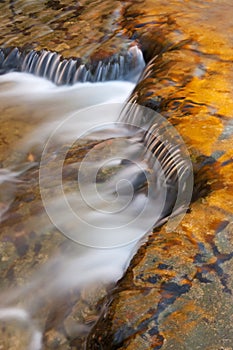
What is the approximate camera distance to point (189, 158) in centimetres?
402

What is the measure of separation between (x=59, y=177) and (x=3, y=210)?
0.55m

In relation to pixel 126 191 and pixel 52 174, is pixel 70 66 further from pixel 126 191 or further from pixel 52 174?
pixel 126 191

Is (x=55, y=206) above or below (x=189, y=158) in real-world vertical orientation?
below

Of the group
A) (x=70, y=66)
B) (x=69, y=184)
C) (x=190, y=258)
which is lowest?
(x=70, y=66)

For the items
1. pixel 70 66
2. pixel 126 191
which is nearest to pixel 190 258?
pixel 126 191

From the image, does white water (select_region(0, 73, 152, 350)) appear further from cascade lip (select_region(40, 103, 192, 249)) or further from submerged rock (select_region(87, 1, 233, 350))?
submerged rock (select_region(87, 1, 233, 350))

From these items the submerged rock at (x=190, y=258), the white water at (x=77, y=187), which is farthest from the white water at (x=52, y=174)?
the submerged rock at (x=190, y=258)

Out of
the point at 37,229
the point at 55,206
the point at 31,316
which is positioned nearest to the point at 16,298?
the point at 31,316

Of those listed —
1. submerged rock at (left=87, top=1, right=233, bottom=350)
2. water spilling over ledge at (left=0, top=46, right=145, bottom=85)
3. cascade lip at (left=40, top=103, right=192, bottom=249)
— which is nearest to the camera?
submerged rock at (left=87, top=1, right=233, bottom=350)

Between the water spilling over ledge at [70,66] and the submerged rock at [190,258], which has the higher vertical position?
the submerged rock at [190,258]

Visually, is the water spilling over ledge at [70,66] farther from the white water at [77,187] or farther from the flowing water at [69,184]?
the white water at [77,187]

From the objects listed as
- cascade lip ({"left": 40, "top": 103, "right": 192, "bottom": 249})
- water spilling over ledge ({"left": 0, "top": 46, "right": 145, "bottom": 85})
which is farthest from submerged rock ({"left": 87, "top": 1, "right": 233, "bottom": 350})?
water spilling over ledge ({"left": 0, "top": 46, "right": 145, "bottom": 85})

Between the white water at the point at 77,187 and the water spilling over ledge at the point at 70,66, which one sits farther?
the water spilling over ledge at the point at 70,66

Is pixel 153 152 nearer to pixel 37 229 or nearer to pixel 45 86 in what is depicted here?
pixel 37 229
